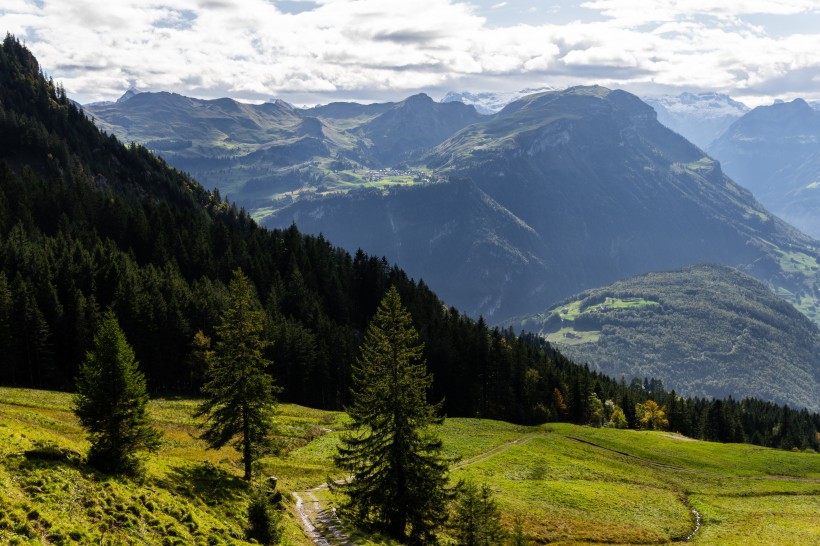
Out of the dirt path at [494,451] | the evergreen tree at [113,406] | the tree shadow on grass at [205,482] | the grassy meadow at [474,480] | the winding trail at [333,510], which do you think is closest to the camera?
the grassy meadow at [474,480]

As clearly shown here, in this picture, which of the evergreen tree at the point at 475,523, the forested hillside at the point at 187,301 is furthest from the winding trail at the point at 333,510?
the forested hillside at the point at 187,301

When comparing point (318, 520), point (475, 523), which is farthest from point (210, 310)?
point (475, 523)

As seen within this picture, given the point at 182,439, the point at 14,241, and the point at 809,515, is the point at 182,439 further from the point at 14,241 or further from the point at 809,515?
the point at 14,241

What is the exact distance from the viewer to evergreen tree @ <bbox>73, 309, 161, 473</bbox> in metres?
32.2

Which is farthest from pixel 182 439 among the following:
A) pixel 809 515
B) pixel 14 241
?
pixel 14 241

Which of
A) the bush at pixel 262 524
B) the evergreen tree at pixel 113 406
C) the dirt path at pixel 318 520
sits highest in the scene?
the evergreen tree at pixel 113 406

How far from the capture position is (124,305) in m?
97.1

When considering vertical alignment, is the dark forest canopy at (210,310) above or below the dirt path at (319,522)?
above

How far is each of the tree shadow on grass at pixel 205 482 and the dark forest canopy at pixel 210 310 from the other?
121ft

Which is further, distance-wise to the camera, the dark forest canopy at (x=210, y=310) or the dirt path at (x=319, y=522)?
the dark forest canopy at (x=210, y=310)

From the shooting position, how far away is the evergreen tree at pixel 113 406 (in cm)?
3222

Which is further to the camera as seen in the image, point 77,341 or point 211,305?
point 211,305

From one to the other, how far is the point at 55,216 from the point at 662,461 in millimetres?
148566

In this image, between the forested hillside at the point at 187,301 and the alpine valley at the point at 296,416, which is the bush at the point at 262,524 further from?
the forested hillside at the point at 187,301
